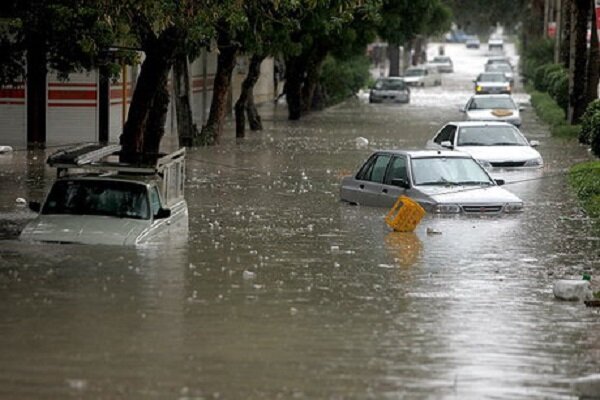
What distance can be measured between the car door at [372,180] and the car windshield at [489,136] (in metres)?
7.86

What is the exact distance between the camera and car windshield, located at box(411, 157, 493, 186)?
2630 centimetres

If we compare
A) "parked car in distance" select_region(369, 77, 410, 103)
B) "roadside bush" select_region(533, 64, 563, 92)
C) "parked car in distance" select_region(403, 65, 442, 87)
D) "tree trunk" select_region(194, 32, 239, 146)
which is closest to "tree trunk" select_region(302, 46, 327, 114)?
"parked car in distance" select_region(369, 77, 410, 103)

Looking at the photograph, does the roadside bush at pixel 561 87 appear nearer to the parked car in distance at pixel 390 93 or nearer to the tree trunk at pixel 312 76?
the tree trunk at pixel 312 76

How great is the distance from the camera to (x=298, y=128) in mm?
54844

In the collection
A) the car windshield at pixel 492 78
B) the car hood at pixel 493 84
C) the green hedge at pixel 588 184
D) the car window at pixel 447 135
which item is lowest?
the green hedge at pixel 588 184

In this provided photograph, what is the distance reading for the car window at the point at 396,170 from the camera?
26.5 metres

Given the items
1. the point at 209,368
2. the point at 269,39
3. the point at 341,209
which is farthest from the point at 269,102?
the point at 209,368

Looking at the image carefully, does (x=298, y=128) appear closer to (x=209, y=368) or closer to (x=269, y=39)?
(x=269, y=39)

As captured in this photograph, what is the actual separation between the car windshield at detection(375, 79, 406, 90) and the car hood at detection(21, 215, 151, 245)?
57.2m

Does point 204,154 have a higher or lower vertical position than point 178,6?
lower

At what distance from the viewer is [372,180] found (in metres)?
27.2

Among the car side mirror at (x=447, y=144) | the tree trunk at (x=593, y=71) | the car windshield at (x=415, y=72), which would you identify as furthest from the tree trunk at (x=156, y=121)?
the car windshield at (x=415, y=72)

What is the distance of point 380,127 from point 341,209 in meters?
28.8

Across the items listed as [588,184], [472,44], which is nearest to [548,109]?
[588,184]
